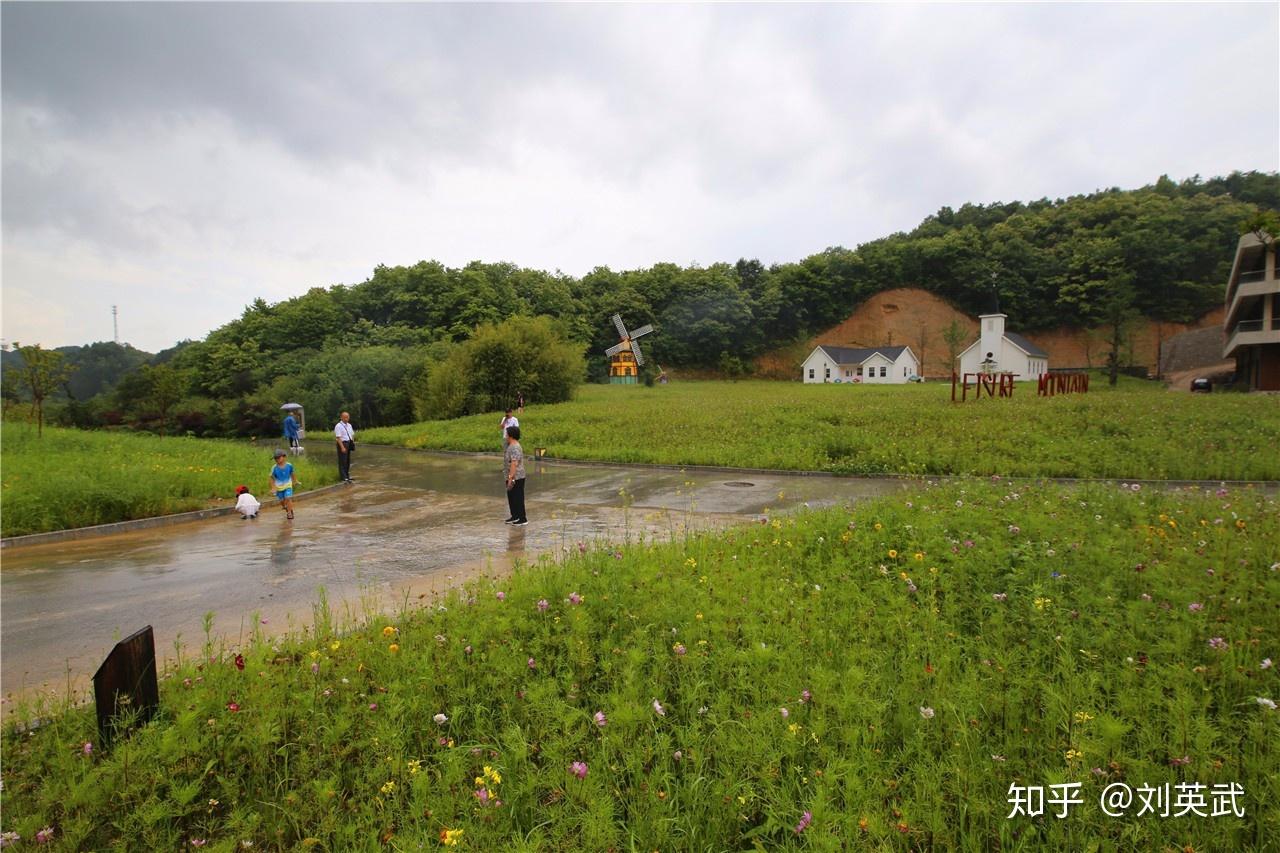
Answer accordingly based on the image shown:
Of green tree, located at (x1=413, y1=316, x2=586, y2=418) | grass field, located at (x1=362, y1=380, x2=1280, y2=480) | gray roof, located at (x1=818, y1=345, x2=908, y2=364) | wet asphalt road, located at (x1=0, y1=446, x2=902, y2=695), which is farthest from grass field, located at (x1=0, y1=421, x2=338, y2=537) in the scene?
gray roof, located at (x1=818, y1=345, x2=908, y2=364)

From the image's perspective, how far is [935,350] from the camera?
7362 cm

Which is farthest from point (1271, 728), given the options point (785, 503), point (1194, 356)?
point (1194, 356)

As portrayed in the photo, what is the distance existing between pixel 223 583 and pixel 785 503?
8.69 metres

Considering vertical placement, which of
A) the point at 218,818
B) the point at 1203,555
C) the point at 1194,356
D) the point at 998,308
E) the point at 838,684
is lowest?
the point at 218,818

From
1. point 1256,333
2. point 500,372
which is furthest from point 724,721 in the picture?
point 1256,333

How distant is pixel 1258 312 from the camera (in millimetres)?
36531

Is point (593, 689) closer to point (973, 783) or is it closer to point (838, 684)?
point (838, 684)

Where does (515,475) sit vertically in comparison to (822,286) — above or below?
below

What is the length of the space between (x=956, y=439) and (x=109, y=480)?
18512 mm

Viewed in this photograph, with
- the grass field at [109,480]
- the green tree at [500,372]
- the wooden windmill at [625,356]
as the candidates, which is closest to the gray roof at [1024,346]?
the wooden windmill at [625,356]

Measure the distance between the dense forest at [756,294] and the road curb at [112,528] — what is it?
38.4 meters

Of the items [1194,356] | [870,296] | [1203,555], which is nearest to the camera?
[1203,555]

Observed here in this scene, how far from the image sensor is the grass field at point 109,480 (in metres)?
10.4

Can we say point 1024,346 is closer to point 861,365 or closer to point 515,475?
point 861,365
